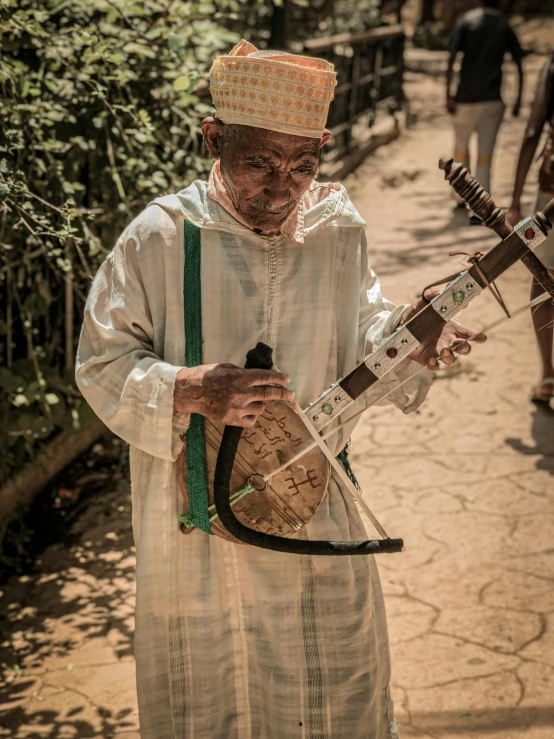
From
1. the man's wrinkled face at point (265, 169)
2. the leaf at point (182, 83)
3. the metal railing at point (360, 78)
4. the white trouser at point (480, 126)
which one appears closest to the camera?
the man's wrinkled face at point (265, 169)

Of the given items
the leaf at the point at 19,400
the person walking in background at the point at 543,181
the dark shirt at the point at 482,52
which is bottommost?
the leaf at the point at 19,400

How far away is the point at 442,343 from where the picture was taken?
1999 mm

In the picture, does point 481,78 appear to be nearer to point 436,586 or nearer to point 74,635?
point 436,586

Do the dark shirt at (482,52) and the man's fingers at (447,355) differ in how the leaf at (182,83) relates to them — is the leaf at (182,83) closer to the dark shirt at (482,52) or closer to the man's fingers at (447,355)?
the man's fingers at (447,355)

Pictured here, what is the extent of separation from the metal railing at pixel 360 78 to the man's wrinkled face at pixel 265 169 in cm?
720

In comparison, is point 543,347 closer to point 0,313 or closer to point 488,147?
point 0,313

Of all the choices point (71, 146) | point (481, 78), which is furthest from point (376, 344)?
point (481, 78)

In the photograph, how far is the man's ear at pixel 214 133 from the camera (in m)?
2.10

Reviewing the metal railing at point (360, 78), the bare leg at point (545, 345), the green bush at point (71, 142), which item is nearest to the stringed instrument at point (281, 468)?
the green bush at point (71, 142)

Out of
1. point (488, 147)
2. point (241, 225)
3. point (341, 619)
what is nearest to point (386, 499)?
point (341, 619)

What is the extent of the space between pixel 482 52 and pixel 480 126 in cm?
63

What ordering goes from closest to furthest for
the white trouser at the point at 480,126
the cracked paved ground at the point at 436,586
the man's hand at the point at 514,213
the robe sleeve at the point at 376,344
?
the robe sleeve at the point at 376,344, the cracked paved ground at the point at 436,586, the man's hand at the point at 514,213, the white trouser at the point at 480,126

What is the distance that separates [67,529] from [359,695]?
2.38 m

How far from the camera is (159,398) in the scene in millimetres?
1981
